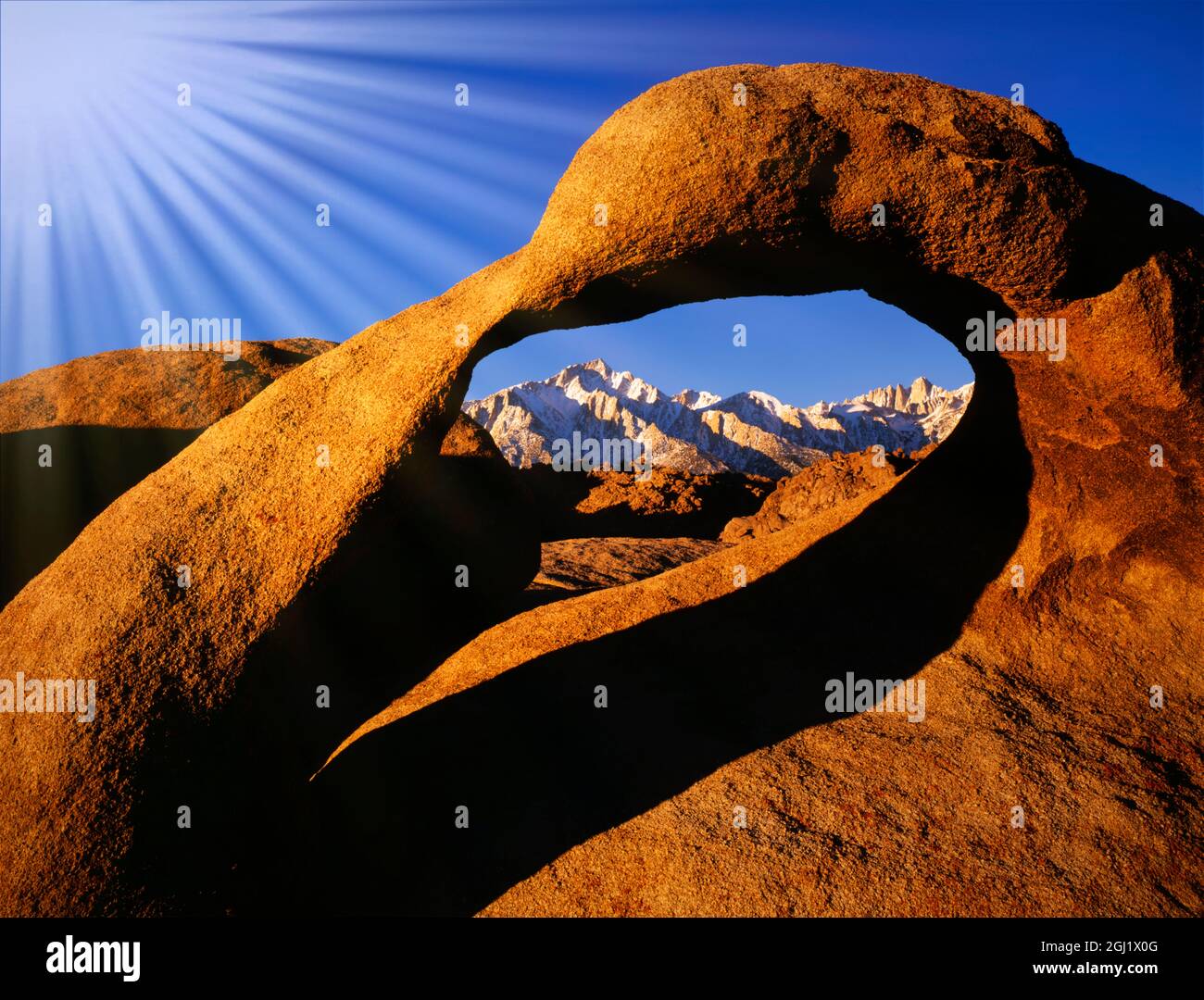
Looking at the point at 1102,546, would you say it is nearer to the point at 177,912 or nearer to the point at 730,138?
the point at 730,138

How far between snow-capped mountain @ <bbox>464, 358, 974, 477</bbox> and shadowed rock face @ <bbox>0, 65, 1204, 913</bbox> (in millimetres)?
34827

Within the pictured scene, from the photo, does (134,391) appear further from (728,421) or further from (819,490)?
(728,421)

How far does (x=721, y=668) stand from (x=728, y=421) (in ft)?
179

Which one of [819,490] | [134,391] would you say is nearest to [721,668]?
[134,391]

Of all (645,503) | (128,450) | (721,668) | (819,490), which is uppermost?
(645,503)

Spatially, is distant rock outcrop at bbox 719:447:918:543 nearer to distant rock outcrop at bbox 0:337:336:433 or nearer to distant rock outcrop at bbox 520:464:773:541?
distant rock outcrop at bbox 520:464:773:541

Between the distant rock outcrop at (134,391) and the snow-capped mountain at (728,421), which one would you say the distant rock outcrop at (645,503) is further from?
the snow-capped mountain at (728,421)

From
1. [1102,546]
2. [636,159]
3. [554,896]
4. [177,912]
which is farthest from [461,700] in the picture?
[1102,546]

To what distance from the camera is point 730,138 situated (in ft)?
10.2

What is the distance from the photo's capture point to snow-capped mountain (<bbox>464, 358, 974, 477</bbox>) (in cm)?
4797

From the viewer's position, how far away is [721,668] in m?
4.89

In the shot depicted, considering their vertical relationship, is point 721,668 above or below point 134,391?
below

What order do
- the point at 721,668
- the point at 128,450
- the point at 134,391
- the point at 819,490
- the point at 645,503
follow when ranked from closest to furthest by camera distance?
the point at 721,668 → the point at 128,450 → the point at 134,391 → the point at 819,490 → the point at 645,503

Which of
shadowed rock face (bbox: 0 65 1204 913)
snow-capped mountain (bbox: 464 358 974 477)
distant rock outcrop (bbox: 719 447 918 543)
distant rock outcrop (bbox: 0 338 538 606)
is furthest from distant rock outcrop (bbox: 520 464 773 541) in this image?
snow-capped mountain (bbox: 464 358 974 477)
